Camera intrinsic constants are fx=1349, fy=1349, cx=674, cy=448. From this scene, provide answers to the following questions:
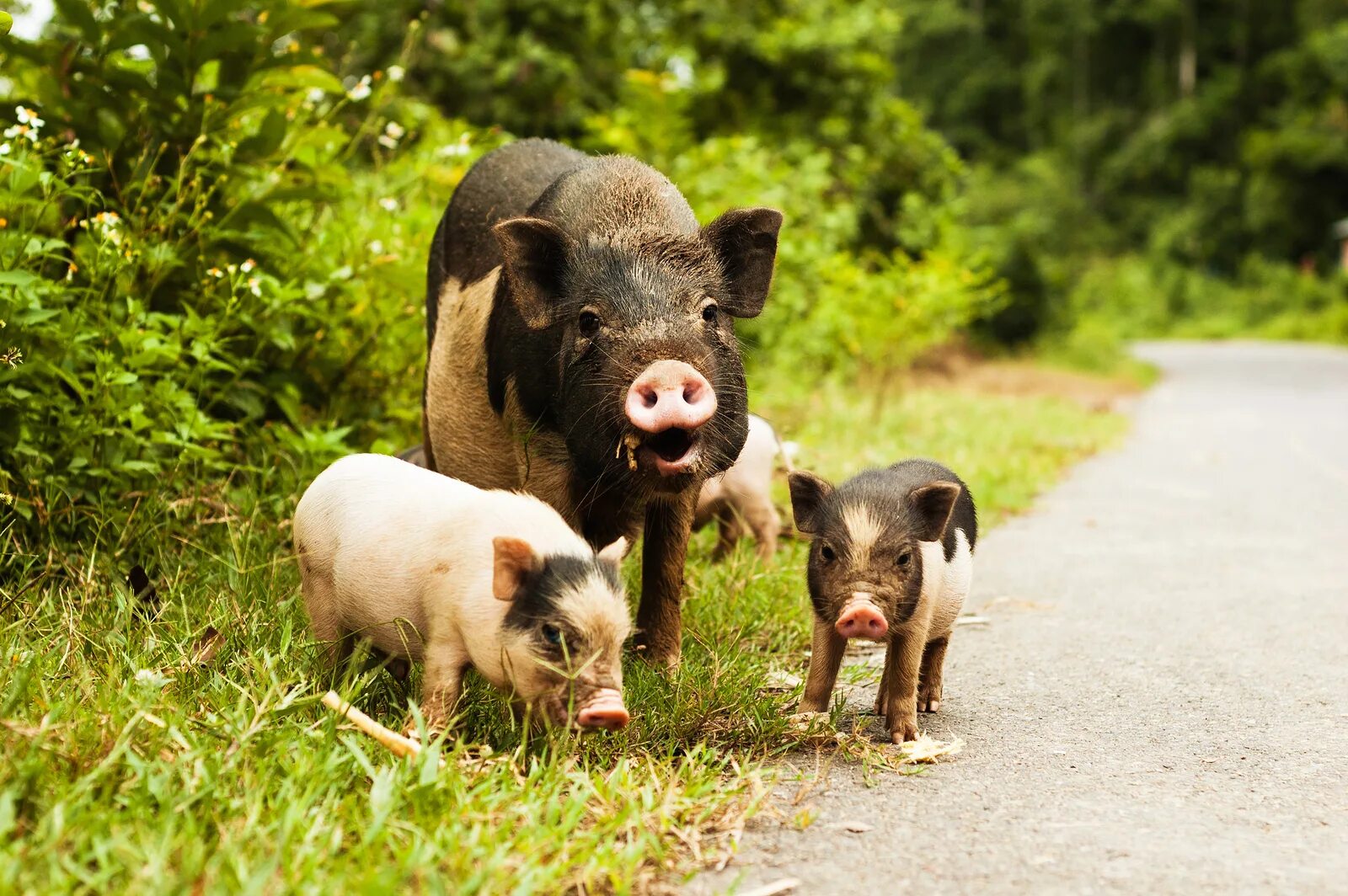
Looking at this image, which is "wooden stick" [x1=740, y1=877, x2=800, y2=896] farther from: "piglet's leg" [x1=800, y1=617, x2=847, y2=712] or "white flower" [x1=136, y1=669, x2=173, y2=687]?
"white flower" [x1=136, y1=669, x2=173, y2=687]

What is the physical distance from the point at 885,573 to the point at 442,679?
120cm

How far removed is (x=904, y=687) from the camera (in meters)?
3.69

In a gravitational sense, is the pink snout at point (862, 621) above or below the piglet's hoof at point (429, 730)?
above

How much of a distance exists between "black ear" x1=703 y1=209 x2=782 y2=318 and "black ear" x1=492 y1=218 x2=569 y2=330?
17.8 inches

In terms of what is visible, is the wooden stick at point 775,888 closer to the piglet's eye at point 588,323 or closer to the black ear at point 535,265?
the piglet's eye at point 588,323

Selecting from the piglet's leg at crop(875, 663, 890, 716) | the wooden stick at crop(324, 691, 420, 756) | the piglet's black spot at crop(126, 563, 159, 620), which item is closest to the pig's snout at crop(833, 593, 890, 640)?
the piglet's leg at crop(875, 663, 890, 716)

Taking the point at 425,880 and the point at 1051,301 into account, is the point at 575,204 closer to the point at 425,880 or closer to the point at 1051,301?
the point at 425,880

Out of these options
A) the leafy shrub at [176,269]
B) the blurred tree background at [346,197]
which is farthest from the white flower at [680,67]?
the leafy shrub at [176,269]

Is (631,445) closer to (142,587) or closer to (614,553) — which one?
(614,553)

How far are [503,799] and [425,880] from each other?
17.8 inches

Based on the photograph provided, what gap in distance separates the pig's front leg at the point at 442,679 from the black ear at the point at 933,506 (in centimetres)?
131

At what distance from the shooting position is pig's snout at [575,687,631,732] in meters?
3.00

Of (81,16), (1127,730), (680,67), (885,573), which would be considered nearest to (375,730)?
(885,573)

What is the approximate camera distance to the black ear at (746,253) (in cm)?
396
